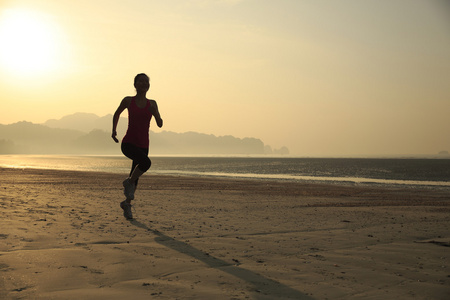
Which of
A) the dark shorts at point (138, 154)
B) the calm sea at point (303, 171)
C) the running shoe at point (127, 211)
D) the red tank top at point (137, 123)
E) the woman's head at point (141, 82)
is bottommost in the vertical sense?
the calm sea at point (303, 171)

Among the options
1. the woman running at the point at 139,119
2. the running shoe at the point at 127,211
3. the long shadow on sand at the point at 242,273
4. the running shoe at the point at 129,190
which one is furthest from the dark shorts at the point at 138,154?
the long shadow on sand at the point at 242,273

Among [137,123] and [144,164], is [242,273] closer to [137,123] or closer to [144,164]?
[144,164]

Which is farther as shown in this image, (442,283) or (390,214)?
(390,214)

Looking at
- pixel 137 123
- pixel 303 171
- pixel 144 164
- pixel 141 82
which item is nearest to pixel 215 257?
pixel 144 164

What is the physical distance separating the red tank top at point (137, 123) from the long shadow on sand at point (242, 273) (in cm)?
218

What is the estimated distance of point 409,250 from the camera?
576 centimetres

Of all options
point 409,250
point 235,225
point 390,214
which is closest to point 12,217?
point 235,225

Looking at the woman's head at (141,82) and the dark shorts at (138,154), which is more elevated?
the woman's head at (141,82)

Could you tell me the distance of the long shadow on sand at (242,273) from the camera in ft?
12.3

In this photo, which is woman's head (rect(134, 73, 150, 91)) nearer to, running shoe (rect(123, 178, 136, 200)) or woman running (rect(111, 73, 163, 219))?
woman running (rect(111, 73, 163, 219))

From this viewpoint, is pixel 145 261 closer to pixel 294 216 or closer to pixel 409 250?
pixel 409 250

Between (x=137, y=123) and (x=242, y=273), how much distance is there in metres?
4.18

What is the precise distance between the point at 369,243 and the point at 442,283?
208 cm

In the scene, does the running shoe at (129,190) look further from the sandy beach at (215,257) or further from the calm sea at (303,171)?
the calm sea at (303,171)
